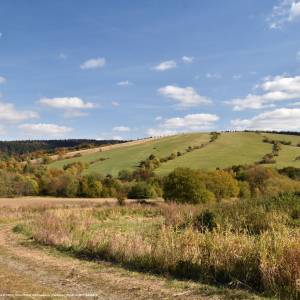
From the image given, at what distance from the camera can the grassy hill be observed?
94.6m

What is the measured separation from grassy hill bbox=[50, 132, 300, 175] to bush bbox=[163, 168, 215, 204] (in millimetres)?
33169

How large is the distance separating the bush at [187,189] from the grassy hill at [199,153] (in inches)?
1306

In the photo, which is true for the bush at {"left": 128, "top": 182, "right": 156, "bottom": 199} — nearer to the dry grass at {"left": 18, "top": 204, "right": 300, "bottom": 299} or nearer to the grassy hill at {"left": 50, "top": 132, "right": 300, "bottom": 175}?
the grassy hill at {"left": 50, "top": 132, "right": 300, "bottom": 175}

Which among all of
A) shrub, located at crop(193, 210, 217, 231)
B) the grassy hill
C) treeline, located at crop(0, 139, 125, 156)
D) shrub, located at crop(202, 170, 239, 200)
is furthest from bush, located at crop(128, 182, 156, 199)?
treeline, located at crop(0, 139, 125, 156)

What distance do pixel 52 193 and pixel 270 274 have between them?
83.9 metres

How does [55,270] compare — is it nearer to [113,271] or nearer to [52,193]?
[113,271]

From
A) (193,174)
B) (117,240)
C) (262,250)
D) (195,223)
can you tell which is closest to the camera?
(262,250)

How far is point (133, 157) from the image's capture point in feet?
350

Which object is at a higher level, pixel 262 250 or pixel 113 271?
pixel 262 250

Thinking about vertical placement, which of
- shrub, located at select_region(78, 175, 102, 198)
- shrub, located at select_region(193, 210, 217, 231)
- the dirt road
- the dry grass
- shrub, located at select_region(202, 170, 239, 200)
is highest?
the dry grass

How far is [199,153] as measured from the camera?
103m

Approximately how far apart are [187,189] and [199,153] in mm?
→ 51354

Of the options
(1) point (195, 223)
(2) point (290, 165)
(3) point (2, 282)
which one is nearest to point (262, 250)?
(3) point (2, 282)

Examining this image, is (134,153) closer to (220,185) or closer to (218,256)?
(220,185)
